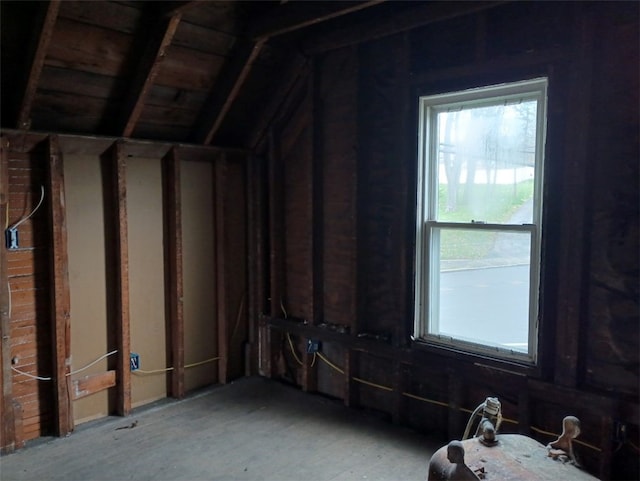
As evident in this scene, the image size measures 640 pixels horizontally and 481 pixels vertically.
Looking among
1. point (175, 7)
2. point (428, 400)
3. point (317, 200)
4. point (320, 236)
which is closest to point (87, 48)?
point (175, 7)

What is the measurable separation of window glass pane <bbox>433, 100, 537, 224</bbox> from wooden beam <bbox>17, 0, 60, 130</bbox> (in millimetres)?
2120

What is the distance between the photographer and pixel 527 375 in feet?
8.98

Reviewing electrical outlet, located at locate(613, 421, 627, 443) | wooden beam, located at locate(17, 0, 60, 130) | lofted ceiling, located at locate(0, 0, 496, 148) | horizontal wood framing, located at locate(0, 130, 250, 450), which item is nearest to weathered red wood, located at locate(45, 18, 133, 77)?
lofted ceiling, located at locate(0, 0, 496, 148)

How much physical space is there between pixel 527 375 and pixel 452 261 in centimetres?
75

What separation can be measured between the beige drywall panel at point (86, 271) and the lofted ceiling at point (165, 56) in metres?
0.32

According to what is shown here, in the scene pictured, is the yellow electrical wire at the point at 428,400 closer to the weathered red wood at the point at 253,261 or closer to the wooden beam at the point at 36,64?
the weathered red wood at the point at 253,261

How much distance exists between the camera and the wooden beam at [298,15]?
2.84 metres

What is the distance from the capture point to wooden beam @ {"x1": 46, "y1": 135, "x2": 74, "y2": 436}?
122 inches

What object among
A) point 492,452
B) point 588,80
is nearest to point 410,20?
point 588,80

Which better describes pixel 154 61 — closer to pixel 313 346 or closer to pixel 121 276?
pixel 121 276

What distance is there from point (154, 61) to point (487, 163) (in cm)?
200

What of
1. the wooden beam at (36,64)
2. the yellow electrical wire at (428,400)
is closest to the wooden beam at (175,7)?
the wooden beam at (36,64)

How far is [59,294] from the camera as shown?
3.14 metres

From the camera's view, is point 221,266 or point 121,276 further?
point 221,266
